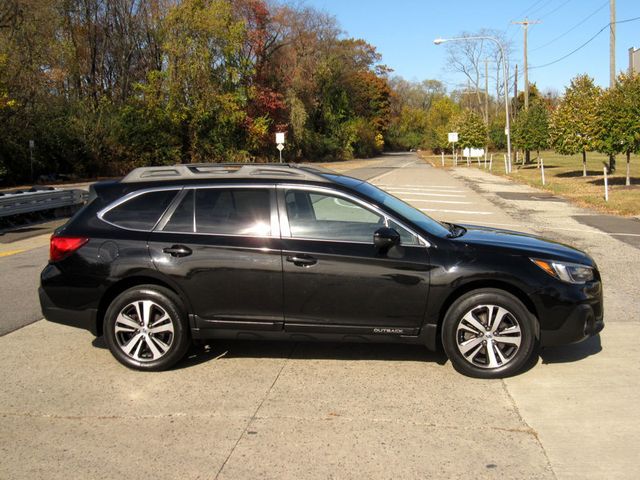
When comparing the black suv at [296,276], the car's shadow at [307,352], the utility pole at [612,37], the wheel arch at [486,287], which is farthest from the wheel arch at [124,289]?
the utility pole at [612,37]

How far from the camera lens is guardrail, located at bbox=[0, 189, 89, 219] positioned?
14.8 metres

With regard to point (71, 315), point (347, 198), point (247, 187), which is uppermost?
point (247, 187)

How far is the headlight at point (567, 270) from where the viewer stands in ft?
16.1

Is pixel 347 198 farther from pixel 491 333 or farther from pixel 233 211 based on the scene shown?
pixel 491 333

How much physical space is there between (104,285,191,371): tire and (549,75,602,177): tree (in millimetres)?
22390

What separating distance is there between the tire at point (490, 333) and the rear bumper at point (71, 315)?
2.89 metres

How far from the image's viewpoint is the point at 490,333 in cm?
485

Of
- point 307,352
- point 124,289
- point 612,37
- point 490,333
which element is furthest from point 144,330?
point 612,37

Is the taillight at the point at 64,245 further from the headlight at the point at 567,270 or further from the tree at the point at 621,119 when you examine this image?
the tree at the point at 621,119

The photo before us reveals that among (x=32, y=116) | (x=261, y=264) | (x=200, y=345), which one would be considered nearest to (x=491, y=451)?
(x=261, y=264)

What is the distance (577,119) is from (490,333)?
25.7 metres

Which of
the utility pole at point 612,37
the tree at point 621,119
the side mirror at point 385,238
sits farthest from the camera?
the utility pole at point 612,37

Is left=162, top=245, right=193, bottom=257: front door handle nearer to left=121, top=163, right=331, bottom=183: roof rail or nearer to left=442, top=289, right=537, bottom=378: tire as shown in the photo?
left=121, top=163, right=331, bottom=183: roof rail

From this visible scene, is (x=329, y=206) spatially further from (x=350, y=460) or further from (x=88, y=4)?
(x=88, y=4)
